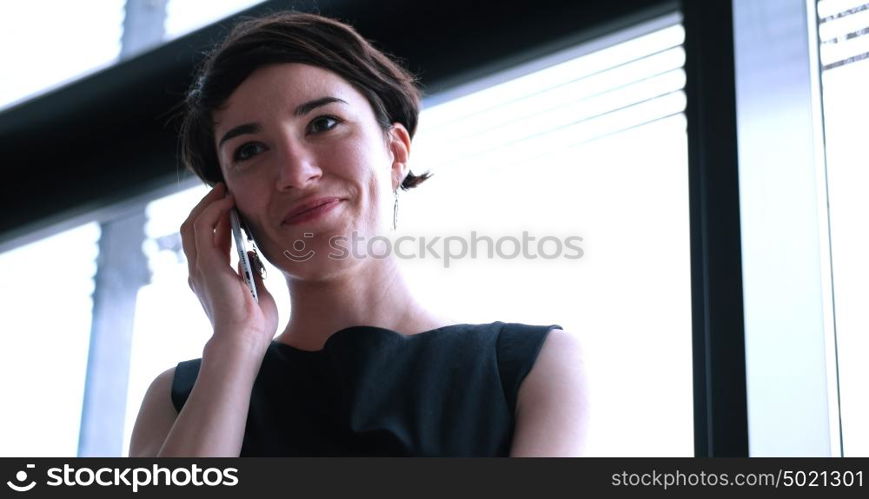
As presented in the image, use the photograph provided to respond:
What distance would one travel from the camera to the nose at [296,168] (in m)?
1.67

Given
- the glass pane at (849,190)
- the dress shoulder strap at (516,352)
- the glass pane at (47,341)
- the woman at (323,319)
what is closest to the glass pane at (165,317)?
the glass pane at (47,341)

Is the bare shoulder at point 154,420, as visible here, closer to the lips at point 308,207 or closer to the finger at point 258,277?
the finger at point 258,277

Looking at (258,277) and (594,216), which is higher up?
(594,216)

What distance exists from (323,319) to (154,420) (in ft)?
0.93

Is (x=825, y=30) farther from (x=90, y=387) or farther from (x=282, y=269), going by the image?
(x=90, y=387)

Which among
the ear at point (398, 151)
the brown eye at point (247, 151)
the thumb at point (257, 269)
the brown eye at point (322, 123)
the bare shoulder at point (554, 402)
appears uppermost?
the ear at point (398, 151)

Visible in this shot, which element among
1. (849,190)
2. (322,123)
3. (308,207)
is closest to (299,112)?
(322,123)

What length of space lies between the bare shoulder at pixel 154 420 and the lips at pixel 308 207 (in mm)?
323

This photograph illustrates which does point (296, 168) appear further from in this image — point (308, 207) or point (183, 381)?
point (183, 381)

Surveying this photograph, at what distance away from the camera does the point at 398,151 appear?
1.85 meters

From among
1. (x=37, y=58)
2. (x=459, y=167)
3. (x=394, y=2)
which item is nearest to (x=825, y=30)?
(x=459, y=167)

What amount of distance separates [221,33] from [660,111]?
1.02 metres

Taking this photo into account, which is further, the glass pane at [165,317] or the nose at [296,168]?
the glass pane at [165,317]

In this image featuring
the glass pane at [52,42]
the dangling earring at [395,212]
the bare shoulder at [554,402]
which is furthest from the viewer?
the glass pane at [52,42]
